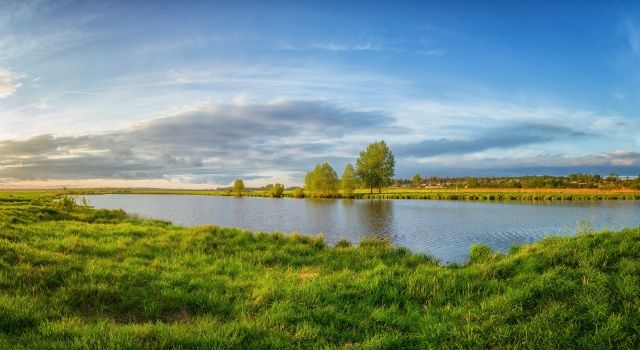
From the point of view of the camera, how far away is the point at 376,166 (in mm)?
113562

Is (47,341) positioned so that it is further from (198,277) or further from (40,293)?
(198,277)

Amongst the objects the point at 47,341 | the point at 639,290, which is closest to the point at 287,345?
the point at 47,341

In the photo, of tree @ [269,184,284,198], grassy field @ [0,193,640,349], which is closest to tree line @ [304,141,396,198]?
tree @ [269,184,284,198]

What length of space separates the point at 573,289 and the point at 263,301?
22.5 ft

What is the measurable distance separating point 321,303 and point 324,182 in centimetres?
10415

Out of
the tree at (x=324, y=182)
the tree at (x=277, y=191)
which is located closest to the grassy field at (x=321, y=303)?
the tree at (x=324, y=182)

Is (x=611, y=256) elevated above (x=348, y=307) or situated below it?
above

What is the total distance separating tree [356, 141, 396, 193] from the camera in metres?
113

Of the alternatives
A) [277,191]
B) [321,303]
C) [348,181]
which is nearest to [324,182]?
[348,181]

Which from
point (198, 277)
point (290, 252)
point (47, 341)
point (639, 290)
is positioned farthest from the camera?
point (290, 252)

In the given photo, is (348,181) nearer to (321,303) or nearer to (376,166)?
(376,166)

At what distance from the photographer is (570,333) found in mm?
6844

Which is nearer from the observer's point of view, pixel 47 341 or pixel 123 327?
pixel 47 341

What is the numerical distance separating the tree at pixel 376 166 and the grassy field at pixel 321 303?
9986 centimetres
